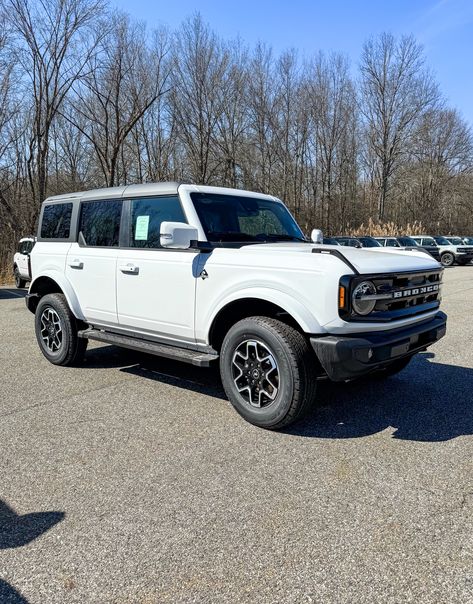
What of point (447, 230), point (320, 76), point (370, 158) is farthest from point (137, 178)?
point (447, 230)

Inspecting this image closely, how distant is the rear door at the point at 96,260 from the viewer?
5223 millimetres

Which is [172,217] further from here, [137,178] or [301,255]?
[137,178]

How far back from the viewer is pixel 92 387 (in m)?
5.09

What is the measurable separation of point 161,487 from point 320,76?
36.3 meters

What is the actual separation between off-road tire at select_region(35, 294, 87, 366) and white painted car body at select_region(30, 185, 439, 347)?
13cm

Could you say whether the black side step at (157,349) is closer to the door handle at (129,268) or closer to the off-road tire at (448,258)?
the door handle at (129,268)

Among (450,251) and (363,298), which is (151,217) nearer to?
(363,298)

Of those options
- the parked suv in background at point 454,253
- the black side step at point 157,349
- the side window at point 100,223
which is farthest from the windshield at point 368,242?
the black side step at point 157,349

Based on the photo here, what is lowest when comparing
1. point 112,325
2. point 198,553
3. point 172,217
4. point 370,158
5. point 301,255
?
point 198,553

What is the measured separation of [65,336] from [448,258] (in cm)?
2673

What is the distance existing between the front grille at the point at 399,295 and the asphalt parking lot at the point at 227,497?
3.07 ft

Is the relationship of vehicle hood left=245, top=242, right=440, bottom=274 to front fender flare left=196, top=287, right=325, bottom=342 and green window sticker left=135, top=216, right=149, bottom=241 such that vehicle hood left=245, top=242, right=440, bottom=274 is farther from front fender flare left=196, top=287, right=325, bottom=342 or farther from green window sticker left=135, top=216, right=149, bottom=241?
green window sticker left=135, top=216, right=149, bottom=241

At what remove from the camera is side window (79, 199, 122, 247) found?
5277 mm

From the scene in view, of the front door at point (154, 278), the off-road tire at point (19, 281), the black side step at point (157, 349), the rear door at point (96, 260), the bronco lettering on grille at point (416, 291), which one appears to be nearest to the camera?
the bronco lettering on grille at point (416, 291)
